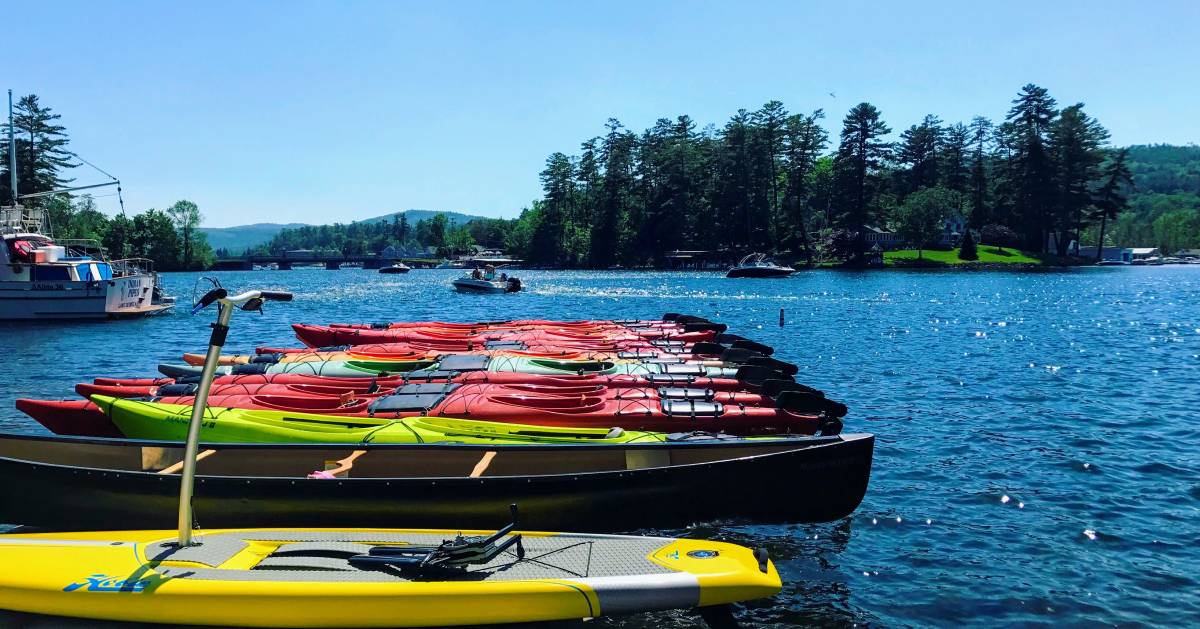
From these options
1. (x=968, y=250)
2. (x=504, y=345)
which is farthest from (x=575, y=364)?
(x=968, y=250)

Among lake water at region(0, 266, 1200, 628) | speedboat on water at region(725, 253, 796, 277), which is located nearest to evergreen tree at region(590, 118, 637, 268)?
speedboat on water at region(725, 253, 796, 277)

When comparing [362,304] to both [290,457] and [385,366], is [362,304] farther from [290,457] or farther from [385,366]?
[290,457]

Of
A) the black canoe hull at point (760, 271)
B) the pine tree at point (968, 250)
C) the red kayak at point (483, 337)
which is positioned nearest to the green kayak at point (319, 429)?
the red kayak at point (483, 337)

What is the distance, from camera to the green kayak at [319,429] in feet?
40.2

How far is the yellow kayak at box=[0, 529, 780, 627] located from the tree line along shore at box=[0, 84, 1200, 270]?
362 feet

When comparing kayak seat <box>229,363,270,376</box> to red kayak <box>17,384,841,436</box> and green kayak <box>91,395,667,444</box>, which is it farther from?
green kayak <box>91,395,667,444</box>

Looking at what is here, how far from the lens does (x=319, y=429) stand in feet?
41.5

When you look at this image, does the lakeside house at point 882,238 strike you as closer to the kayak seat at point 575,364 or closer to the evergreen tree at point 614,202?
the evergreen tree at point 614,202

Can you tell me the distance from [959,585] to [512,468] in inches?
246

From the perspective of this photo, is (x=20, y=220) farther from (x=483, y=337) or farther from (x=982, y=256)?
(x=982, y=256)

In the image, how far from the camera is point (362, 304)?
70125 millimetres

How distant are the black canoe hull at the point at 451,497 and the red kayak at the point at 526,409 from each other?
2.67 m

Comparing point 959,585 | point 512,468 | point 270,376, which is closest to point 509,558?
point 512,468

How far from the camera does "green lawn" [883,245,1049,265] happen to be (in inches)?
4601
